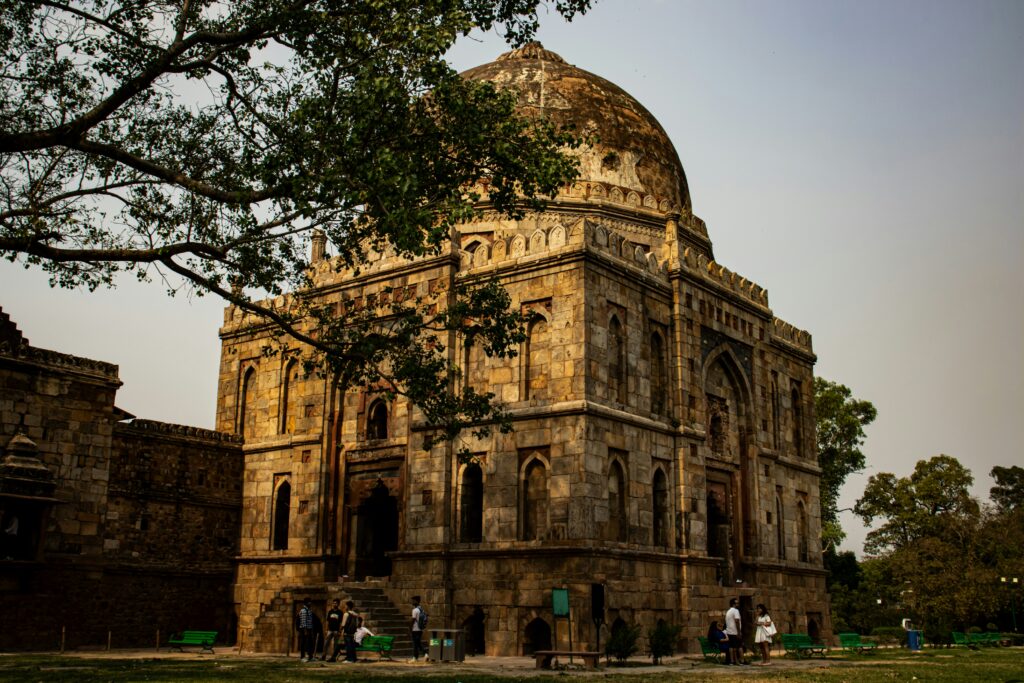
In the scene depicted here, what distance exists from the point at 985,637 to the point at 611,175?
18.5 m

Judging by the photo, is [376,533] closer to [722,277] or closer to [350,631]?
[350,631]

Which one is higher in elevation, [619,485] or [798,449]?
[798,449]

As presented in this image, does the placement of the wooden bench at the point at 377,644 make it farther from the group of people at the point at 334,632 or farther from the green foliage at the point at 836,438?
the green foliage at the point at 836,438

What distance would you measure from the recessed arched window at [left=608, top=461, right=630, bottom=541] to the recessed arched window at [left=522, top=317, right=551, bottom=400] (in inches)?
99.9

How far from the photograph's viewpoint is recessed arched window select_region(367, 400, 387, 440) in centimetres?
2803

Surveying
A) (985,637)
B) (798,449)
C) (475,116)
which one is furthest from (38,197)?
(985,637)

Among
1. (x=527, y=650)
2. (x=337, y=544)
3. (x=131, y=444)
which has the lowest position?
(x=527, y=650)

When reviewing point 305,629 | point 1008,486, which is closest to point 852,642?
point 305,629

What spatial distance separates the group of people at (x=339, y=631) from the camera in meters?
22.0

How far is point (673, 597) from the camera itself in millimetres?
25141

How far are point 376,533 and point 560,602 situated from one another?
8.32 meters

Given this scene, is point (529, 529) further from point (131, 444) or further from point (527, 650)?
point (131, 444)

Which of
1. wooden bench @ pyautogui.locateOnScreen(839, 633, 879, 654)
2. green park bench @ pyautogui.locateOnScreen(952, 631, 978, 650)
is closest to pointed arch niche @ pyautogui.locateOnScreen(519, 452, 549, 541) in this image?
wooden bench @ pyautogui.locateOnScreen(839, 633, 879, 654)

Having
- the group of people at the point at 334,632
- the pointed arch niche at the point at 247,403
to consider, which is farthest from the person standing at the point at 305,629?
the pointed arch niche at the point at 247,403
